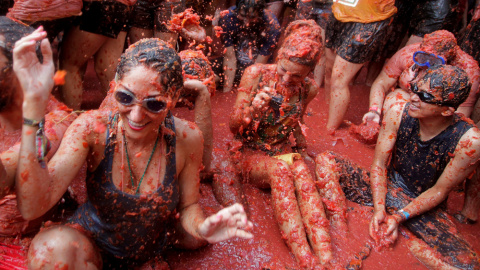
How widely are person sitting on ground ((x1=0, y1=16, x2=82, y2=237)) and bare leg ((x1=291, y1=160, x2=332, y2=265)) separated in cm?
→ 173

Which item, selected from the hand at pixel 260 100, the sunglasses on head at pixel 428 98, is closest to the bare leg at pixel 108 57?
the hand at pixel 260 100

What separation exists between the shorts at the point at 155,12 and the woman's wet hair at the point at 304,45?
158 centimetres

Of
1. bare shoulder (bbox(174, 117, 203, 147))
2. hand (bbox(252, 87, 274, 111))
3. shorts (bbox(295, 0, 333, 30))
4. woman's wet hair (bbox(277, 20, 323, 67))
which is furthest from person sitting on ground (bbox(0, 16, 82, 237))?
shorts (bbox(295, 0, 333, 30))

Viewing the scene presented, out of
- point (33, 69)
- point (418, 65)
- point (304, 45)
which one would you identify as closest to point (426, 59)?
point (418, 65)

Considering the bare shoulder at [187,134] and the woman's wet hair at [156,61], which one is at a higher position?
the woman's wet hair at [156,61]

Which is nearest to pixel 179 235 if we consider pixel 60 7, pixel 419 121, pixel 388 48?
pixel 60 7

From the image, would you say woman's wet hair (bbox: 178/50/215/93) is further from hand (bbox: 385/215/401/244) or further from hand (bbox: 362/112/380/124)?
hand (bbox: 362/112/380/124)

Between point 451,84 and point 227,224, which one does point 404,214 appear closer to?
point 451,84

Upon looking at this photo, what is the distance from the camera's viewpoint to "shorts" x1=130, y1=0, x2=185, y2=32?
3971 mm

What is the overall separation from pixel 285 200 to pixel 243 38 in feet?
10.2

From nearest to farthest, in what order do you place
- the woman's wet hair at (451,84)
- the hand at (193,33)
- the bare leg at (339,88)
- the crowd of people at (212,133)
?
the crowd of people at (212,133), the woman's wet hair at (451,84), the hand at (193,33), the bare leg at (339,88)

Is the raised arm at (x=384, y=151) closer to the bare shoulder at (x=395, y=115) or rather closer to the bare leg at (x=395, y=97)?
the bare shoulder at (x=395, y=115)

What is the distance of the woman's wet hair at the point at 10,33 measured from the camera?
5.17 ft

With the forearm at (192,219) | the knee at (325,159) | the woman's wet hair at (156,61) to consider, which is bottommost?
the knee at (325,159)
